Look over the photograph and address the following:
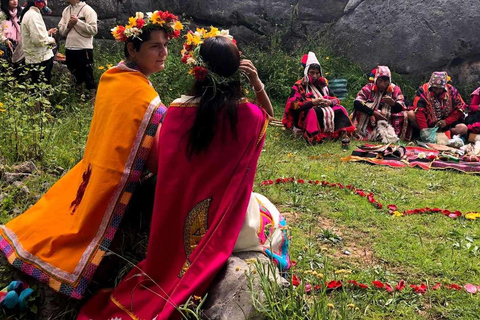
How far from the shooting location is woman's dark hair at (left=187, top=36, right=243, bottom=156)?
2738 millimetres

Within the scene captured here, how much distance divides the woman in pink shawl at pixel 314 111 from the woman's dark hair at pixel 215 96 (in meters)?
5.56

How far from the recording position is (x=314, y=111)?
8.40 meters

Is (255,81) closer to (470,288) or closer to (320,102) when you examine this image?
(470,288)

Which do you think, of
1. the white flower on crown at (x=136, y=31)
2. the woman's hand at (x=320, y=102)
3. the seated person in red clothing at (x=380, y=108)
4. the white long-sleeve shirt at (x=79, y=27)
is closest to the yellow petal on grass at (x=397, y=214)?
the white flower on crown at (x=136, y=31)

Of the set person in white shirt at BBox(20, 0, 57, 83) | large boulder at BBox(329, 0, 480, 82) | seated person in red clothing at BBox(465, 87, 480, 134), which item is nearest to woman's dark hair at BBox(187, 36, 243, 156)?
person in white shirt at BBox(20, 0, 57, 83)

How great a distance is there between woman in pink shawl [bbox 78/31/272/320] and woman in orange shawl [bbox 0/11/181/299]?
9.6 inches

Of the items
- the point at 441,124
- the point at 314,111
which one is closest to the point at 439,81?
the point at 441,124

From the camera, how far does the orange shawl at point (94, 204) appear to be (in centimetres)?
289

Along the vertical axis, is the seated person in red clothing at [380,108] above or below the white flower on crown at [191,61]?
below

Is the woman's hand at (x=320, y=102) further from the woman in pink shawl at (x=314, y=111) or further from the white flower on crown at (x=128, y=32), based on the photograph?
the white flower on crown at (x=128, y=32)

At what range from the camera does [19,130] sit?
185 inches

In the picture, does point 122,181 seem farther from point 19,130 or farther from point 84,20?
point 84,20

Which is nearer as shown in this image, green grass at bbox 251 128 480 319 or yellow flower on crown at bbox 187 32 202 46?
yellow flower on crown at bbox 187 32 202 46

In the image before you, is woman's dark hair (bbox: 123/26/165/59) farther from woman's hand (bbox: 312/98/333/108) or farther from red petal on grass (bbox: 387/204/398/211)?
woman's hand (bbox: 312/98/333/108)
